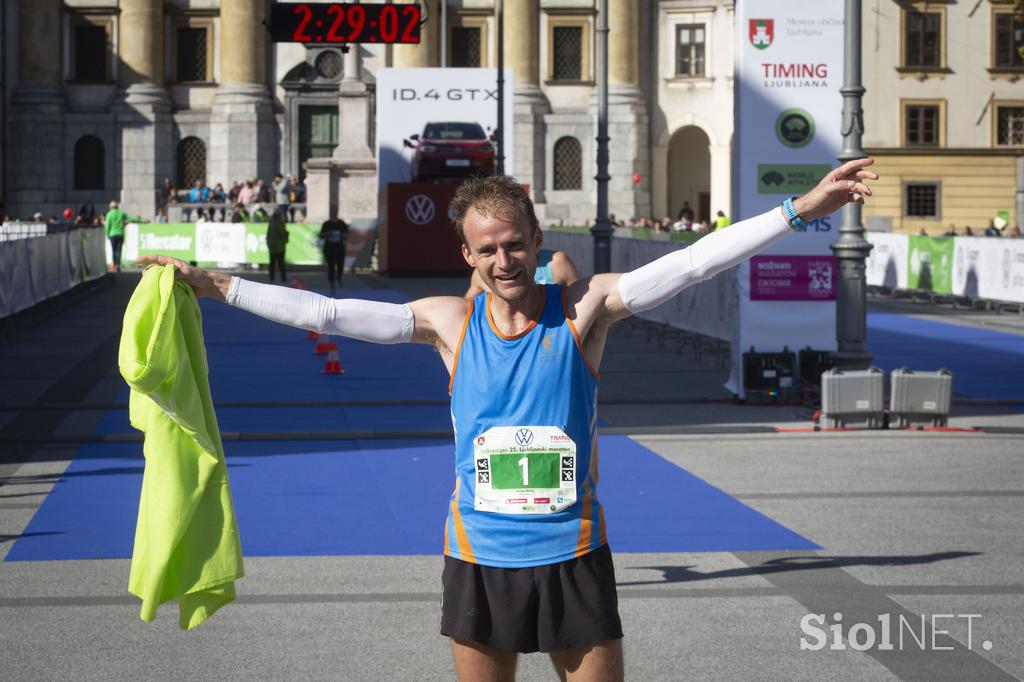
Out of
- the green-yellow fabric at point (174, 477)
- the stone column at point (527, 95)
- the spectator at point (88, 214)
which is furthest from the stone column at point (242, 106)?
the green-yellow fabric at point (174, 477)

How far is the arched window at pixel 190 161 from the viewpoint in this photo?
7038 cm

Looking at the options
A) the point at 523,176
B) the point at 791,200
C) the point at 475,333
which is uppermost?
the point at 523,176

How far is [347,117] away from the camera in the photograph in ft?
185

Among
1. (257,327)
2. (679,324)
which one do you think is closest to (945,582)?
(679,324)

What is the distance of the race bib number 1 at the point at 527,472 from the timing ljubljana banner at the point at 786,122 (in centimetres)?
1319

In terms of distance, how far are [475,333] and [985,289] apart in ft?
102

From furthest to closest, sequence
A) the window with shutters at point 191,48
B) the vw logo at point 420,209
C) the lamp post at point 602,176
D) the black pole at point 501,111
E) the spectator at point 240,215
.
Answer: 1. the window with shutters at point 191,48
2. the spectator at point 240,215
3. the vw logo at point 420,209
4. the black pole at point 501,111
5. the lamp post at point 602,176

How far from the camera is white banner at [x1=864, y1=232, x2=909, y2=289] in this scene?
4084cm

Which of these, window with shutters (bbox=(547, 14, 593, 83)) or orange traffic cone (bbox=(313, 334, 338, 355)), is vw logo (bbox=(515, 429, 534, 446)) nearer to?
orange traffic cone (bbox=(313, 334, 338, 355))

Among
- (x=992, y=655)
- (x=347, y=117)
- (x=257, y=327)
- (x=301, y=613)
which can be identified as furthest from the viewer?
(x=347, y=117)

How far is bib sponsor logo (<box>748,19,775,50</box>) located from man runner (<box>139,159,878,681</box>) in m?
13.3

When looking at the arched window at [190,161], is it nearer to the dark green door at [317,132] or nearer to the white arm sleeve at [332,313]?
the dark green door at [317,132]

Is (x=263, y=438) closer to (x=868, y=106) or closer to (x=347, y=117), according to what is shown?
(x=347, y=117)

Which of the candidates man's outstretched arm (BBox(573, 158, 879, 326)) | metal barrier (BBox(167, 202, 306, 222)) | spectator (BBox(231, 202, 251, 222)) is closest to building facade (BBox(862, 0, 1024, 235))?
metal barrier (BBox(167, 202, 306, 222))
